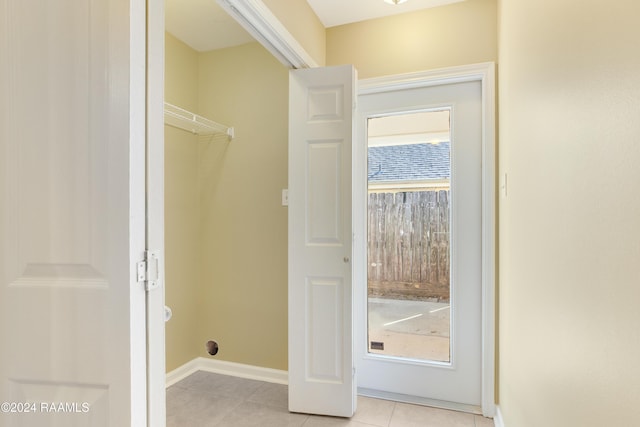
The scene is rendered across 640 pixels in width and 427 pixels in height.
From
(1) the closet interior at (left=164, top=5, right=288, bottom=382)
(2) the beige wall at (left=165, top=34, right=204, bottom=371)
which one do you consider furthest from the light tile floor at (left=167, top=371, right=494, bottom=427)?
(2) the beige wall at (left=165, top=34, right=204, bottom=371)

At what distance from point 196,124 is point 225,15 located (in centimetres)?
76

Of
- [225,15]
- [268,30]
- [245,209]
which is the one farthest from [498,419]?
[225,15]

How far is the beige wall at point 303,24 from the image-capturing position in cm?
175

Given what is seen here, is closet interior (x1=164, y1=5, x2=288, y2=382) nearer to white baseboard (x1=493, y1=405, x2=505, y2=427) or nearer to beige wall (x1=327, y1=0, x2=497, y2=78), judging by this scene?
beige wall (x1=327, y1=0, x2=497, y2=78)

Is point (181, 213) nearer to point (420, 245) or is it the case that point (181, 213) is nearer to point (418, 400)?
point (420, 245)

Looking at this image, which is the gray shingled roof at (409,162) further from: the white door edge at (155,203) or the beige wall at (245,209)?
the white door edge at (155,203)

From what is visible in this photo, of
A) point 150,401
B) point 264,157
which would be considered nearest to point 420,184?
point 264,157

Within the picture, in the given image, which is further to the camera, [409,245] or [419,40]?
[409,245]

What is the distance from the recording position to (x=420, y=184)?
7.36ft

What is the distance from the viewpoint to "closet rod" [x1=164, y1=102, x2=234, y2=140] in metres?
2.37

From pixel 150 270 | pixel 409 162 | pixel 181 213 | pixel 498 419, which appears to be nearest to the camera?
Answer: pixel 150 270

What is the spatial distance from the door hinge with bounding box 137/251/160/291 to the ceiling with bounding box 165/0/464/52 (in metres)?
1.92

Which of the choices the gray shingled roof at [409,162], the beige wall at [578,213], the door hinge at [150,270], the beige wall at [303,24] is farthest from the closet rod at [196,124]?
the beige wall at [578,213]
